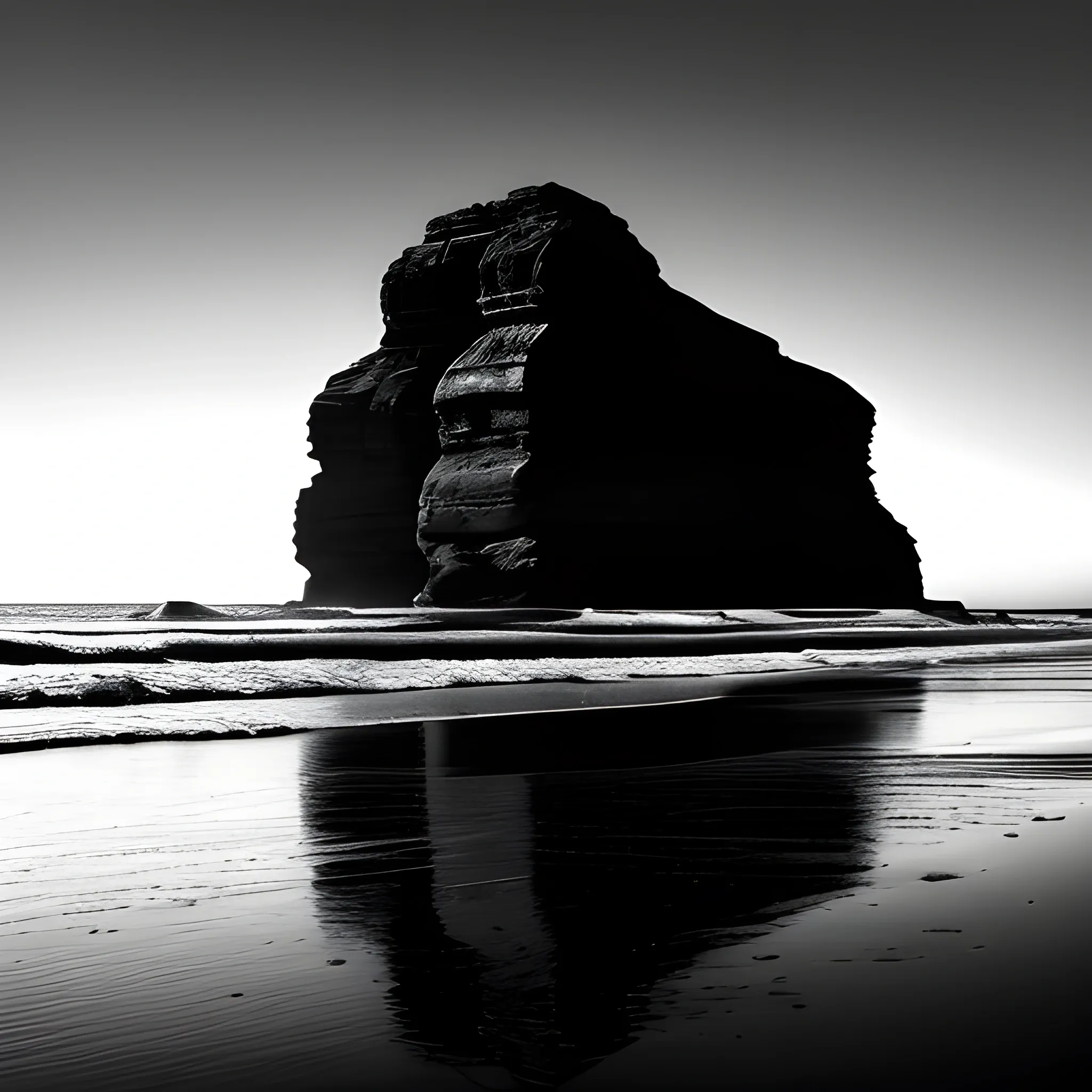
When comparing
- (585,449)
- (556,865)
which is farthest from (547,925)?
(585,449)

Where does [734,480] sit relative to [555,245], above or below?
below

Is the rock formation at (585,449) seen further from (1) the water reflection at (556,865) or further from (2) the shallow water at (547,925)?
(2) the shallow water at (547,925)

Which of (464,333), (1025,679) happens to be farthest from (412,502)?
(1025,679)

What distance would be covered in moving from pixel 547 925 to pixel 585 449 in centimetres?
4070

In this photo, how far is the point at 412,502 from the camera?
190 ft

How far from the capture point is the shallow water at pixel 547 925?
7.07 ft

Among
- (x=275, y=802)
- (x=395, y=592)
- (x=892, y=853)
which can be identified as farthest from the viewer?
(x=395, y=592)

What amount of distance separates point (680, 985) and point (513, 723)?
665cm

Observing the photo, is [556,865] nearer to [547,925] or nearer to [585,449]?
[547,925]

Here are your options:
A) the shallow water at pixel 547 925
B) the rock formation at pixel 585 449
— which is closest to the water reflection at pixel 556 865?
the shallow water at pixel 547 925

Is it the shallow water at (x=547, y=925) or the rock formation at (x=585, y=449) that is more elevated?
the rock formation at (x=585, y=449)

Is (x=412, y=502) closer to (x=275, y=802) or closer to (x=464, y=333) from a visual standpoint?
(x=464, y=333)

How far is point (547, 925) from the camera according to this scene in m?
3.12

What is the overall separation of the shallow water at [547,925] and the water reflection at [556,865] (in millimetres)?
14
